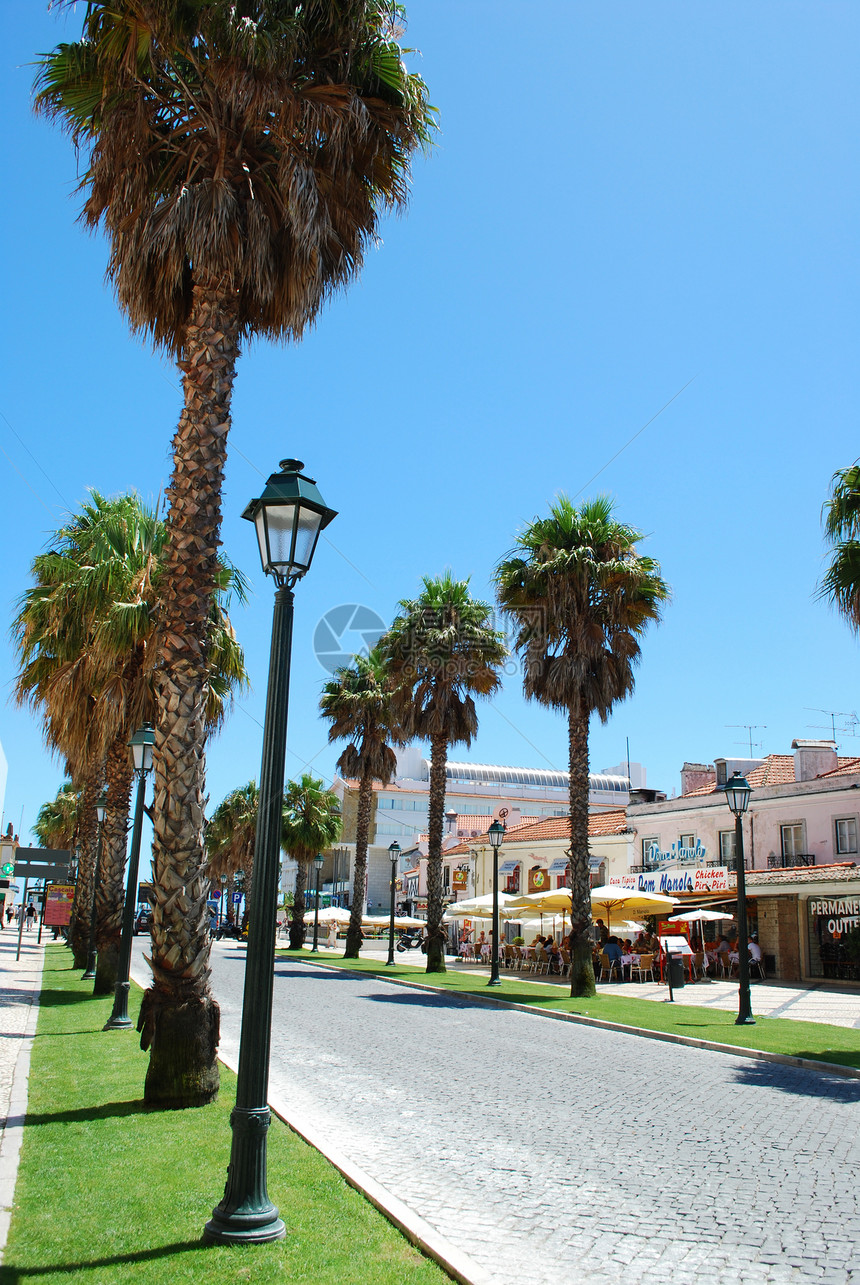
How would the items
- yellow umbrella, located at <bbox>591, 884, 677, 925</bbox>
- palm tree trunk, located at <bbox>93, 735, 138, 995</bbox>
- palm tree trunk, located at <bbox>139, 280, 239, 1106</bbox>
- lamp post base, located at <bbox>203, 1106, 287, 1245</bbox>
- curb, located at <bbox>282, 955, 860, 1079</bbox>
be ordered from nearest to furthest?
lamp post base, located at <bbox>203, 1106, 287, 1245</bbox>
palm tree trunk, located at <bbox>139, 280, 239, 1106</bbox>
curb, located at <bbox>282, 955, 860, 1079</bbox>
palm tree trunk, located at <bbox>93, 735, 138, 995</bbox>
yellow umbrella, located at <bbox>591, 884, 677, 925</bbox>

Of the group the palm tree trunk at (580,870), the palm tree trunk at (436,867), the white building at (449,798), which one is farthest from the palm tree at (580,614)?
the white building at (449,798)

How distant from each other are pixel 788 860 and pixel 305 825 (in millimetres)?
21186

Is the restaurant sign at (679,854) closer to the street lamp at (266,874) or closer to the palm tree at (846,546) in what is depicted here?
the palm tree at (846,546)

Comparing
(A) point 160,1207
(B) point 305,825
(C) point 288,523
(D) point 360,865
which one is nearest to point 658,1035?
(A) point 160,1207

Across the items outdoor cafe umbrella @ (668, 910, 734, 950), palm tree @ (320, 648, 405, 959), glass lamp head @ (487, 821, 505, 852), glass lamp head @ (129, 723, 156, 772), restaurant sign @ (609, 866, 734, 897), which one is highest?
palm tree @ (320, 648, 405, 959)

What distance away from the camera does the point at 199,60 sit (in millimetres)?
9461

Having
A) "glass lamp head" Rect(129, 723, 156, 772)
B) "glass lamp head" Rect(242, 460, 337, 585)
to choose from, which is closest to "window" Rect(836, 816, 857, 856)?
"glass lamp head" Rect(129, 723, 156, 772)

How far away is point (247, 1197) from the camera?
201 inches

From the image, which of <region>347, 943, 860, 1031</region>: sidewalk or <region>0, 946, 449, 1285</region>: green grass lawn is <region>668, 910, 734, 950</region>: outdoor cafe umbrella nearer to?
<region>347, 943, 860, 1031</region>: sidewalk

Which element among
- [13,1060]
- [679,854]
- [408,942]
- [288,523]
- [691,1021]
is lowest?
[408,942]

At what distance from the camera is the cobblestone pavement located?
5238mm

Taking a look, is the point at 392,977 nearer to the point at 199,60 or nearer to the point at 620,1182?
the point at 620,1182

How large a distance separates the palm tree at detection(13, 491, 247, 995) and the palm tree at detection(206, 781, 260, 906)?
68.9 ft

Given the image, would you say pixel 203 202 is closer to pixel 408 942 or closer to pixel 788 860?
pixel 788 860
